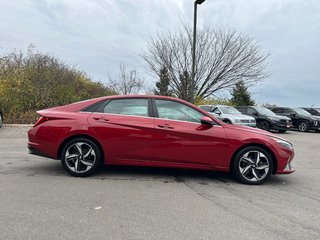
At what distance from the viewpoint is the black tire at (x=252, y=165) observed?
586 cm

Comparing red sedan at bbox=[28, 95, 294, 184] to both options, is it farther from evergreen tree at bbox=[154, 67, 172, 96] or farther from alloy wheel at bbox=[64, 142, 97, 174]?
evergreen tree at bbox=[154, 67, 172, 96]

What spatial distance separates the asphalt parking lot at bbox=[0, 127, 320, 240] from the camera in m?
3.70

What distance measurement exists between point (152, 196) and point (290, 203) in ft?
6.59

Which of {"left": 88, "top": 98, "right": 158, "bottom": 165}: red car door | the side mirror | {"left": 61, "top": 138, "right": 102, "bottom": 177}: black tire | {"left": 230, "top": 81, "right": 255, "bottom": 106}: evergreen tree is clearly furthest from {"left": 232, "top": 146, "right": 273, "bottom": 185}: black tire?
{"left": 230, "top": 81, "right": 255, "bottom": 106}: evergreen tree

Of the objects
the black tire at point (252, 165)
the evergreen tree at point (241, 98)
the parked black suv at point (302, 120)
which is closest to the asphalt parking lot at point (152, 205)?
the black tire at point (252, 165)

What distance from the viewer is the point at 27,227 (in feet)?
12.1

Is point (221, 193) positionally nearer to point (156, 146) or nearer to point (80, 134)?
point (156, 146)

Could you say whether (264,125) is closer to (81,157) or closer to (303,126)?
(303,126)

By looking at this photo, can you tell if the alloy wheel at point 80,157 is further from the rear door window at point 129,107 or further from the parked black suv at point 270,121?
the parked black suv at point 270,121

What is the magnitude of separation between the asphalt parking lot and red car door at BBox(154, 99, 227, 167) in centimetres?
41

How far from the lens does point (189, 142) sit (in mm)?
5824

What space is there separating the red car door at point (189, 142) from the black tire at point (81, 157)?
1.10 metres

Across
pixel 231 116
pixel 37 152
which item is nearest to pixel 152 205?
pixel 37 152

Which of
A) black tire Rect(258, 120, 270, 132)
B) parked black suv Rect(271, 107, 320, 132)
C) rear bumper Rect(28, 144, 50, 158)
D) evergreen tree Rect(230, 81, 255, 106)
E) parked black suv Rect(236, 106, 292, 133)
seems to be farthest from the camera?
evergreen tree Rect(230, 81, 255, 106)
